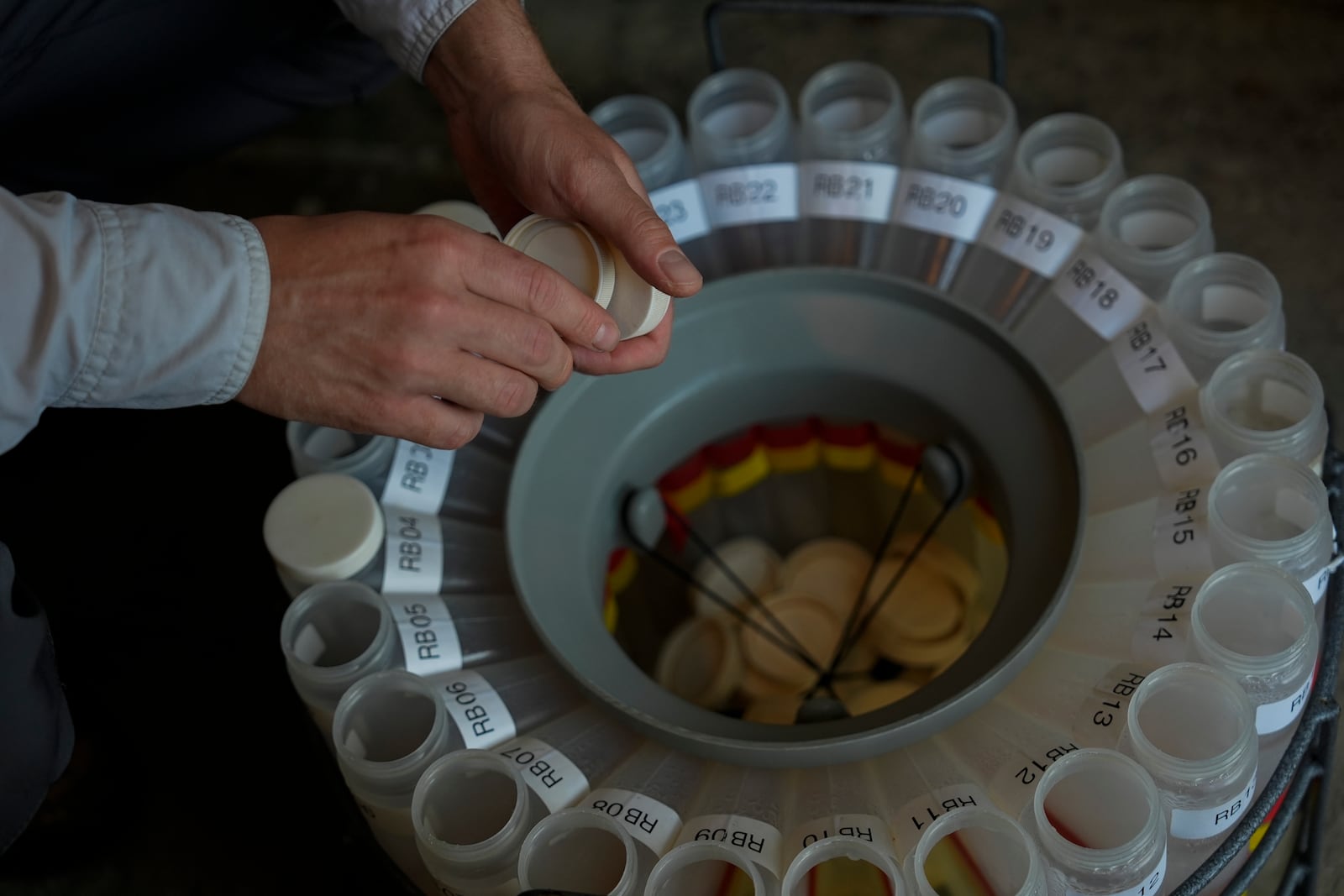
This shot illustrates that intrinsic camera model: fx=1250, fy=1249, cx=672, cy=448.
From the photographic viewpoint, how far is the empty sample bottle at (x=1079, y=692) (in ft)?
3.30

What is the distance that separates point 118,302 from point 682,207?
0.61 metres

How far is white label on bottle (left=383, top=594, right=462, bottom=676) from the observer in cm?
112

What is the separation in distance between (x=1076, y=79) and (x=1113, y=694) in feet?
4.53

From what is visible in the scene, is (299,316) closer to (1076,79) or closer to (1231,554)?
(1231,554)

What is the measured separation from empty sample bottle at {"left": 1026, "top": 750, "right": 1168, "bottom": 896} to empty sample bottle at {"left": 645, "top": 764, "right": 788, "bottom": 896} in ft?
0.67

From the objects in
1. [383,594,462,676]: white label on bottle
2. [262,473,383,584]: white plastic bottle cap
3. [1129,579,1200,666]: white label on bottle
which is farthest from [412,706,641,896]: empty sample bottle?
[1129,579,1200,666]: white label on bottle

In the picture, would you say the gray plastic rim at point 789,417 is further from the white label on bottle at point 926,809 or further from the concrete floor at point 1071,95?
the concrete floor at point 1071,95

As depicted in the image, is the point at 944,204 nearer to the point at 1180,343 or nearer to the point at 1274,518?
the point at 1180,343

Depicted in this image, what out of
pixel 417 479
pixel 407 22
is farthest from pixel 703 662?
pixel 407 22

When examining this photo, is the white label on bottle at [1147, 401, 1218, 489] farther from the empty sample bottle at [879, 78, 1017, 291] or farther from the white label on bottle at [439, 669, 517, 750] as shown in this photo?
the white label on bottle at [439, 669, 517, 750]

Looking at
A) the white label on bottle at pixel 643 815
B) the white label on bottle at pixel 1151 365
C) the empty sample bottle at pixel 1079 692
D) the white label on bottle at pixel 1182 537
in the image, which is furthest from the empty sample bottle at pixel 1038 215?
the white label on bottle at pixel 643 815

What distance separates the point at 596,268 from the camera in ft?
3.58

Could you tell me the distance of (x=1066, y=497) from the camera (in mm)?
1168

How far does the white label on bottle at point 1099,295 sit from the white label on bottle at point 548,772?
66 centimetres
